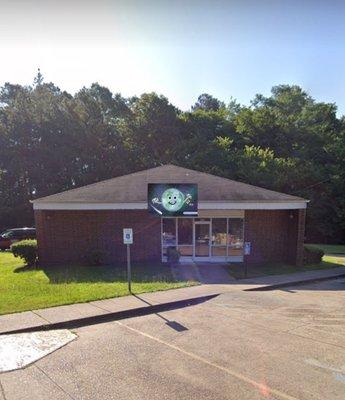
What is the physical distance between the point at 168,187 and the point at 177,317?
382 inches

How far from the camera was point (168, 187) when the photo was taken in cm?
1931

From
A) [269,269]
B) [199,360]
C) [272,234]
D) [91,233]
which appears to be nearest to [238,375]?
[199,360]

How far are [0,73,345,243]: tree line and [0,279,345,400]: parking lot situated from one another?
1168 inches

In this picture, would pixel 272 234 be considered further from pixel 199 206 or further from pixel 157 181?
pixel 157 181

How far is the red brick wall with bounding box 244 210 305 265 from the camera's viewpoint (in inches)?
808

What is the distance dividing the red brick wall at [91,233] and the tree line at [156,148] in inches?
790

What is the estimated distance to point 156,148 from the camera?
45312 millimetres

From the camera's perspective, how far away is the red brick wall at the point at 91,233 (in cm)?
1970

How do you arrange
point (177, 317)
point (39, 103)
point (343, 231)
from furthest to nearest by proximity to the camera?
1. point (39, 103)
2. point (343, 231)
3. point (177, 317)

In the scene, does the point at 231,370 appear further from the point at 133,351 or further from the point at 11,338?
the point at 11,338

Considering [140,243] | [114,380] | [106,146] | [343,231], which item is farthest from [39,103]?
[114,380]

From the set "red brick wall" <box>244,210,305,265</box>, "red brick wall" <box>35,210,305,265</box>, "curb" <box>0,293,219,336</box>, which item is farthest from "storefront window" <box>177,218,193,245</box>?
"curb" <box>0,293,219,336</box>

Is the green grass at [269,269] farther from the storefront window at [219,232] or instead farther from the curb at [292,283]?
the storefront window at [219,232]

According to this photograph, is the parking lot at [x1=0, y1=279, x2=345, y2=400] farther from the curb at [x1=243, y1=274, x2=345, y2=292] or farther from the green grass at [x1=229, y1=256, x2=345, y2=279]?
the green grass at [x1=229, y1=256, x2=345, y2=279]
